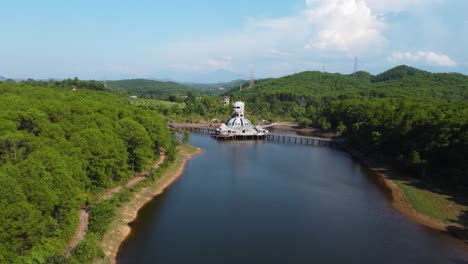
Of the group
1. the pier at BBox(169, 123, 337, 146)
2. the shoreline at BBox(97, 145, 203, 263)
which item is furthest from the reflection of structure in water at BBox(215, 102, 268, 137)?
the shoreline at BBox(97, 145, 203, 263)

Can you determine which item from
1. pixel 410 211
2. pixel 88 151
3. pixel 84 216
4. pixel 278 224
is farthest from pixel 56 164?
pixel 410 211

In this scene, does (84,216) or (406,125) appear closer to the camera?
(84,216)

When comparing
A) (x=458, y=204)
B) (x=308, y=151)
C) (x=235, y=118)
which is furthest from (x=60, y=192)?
(x=235, y=118)

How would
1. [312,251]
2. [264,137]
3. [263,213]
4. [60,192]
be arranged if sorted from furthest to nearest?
[264,137]
[263,213]
[312,251]
[60,192]

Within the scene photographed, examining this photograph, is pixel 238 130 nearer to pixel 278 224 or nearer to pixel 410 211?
pixel 410 211

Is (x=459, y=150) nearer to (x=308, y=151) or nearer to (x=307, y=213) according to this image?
(x=307, y=213)

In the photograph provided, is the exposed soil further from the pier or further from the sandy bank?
the pier

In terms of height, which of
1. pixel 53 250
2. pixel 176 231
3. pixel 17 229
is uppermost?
pixel 17 229
